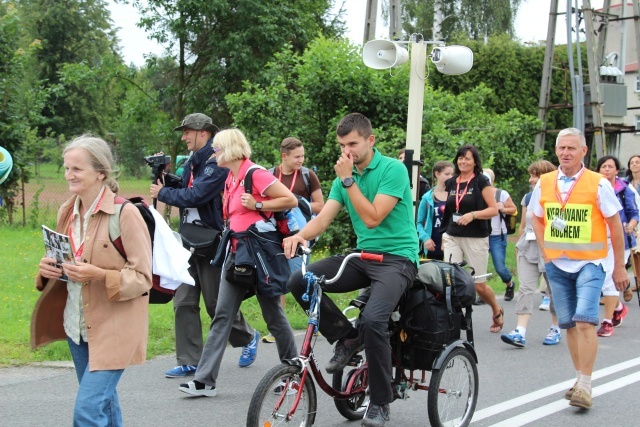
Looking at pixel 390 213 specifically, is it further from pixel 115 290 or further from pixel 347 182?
pixel 115 290

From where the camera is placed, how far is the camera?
657 centimetres

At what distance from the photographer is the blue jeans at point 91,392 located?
3910 mm

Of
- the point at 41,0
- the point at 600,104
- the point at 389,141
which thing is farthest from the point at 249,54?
the point at 41,0

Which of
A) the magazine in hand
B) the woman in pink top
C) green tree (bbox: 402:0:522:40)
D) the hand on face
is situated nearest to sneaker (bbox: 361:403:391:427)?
the woman in pink top

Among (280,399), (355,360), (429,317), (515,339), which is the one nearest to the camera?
(280,399)

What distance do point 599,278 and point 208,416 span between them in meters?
2.93

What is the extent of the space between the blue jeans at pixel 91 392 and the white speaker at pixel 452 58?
622 centimetres

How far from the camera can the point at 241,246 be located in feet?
20.1

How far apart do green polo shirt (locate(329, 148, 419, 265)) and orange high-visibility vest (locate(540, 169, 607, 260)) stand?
1.52 meters

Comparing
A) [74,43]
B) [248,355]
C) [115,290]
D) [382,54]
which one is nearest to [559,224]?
[248,355]

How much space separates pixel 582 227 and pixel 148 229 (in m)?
3.35

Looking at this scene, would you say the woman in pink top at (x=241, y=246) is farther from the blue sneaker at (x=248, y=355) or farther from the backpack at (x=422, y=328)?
the backpack at (x=422, y=328)

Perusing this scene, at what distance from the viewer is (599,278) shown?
620cm

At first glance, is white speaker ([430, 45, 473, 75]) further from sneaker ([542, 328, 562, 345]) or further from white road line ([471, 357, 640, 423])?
white road line ([471, 357, 640, 423])
